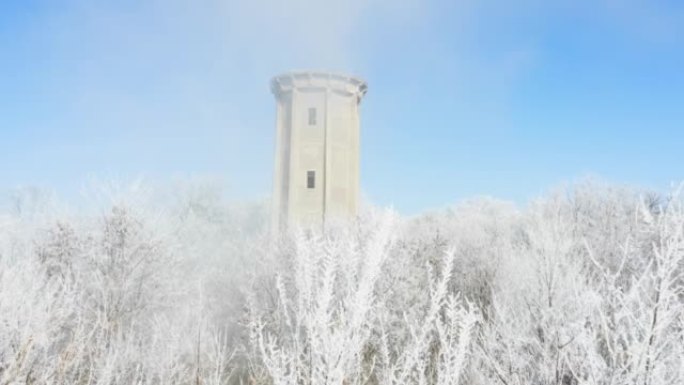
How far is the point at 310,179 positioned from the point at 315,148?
1.91 meters

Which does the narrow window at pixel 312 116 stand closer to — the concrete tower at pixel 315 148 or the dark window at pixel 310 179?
the concrete tower at pixel 315 148

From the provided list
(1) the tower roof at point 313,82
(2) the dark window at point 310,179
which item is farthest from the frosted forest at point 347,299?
(1) the tower roof at point 313,82

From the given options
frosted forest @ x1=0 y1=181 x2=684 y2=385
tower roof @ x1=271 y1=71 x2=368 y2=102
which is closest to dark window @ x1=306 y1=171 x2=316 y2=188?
tower roof @ x1=271 y1=71 x2=368 y2=102

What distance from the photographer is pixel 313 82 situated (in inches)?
1254

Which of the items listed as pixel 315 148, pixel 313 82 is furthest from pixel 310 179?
pixel 313 82

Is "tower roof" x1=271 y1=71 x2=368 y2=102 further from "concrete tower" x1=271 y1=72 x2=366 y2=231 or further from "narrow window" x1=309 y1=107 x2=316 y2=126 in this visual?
"narrow window" x1=309 y1=107 x2=316 y2=126

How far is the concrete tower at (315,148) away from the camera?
30656 mm

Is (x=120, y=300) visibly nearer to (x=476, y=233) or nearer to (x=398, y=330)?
(x=398, y=330)

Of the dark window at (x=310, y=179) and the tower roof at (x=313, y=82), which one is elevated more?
the tower roof at (x=313, y=82)

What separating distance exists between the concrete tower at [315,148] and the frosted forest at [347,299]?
4.94 m

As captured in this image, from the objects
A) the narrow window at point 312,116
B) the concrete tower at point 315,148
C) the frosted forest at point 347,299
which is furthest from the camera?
the narrow window at point 312,116

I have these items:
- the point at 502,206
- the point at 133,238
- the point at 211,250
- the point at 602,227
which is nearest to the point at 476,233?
the point at 602,227

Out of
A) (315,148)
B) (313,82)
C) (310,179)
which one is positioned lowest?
(310,179)

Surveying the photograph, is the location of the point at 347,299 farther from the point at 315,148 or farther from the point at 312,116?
the point at 312,116
